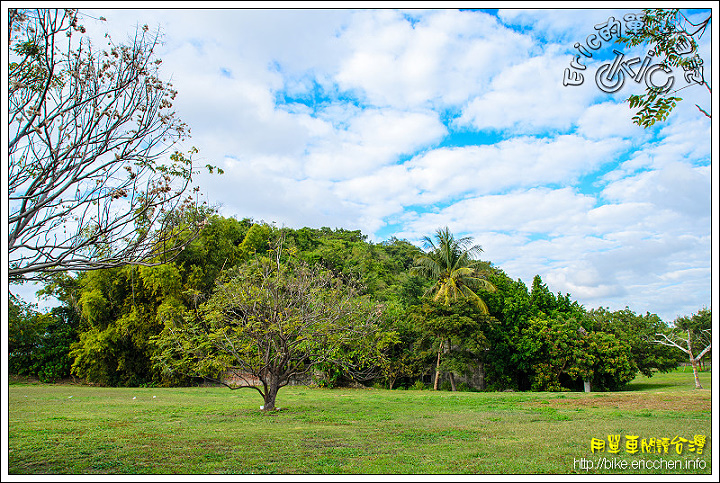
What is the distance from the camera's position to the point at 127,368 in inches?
925

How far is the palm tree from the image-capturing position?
21.3 m

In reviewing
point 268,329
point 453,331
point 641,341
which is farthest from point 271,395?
point 641,341

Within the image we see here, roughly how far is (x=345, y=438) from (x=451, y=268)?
16324 millimetres

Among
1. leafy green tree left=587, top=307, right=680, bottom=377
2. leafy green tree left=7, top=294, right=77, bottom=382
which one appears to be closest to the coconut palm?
leafy green tree left=587, top=307, right=680, bottom=377

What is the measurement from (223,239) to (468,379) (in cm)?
1460

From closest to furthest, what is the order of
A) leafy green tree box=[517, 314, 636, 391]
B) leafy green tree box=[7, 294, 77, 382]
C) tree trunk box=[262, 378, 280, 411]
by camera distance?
tree trunk box=[262, 378, 280, 411]
leafy green tree box=[517, 314, 636, 391]
leafy green tree box=[7, 294, 77, 382]

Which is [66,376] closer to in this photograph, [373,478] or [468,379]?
[468,379]

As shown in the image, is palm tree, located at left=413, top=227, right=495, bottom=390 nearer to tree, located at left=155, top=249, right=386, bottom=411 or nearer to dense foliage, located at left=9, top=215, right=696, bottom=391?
dense foliage, located at left=9, top=215, right=696, bottom=391

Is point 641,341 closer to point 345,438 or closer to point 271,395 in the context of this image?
point 271,395

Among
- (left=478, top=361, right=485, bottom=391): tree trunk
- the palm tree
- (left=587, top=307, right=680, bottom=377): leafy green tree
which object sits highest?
the palm tree

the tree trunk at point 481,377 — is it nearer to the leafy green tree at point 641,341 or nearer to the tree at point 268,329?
the leafy green tree at point 641,341

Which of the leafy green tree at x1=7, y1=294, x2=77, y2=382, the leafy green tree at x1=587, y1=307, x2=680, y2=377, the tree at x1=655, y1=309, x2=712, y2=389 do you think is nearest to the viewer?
the tree at x1=655, y1=309, x2=712, y2=389

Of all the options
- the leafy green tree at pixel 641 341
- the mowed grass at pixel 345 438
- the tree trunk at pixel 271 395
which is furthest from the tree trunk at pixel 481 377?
the tree trunk at pixel 271 395

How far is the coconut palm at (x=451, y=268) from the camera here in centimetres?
2130
